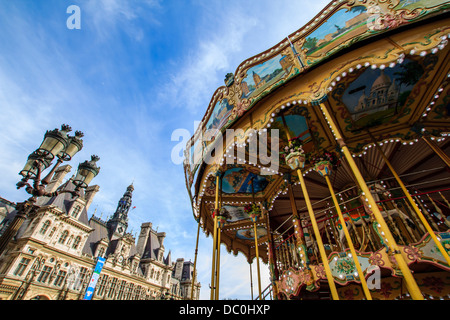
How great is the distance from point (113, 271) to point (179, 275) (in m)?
23.8

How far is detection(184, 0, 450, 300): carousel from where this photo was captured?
428cm

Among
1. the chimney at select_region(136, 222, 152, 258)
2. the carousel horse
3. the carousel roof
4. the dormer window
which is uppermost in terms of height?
the chimney at select_region(136, 222, 152, 258)

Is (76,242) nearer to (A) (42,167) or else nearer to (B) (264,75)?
(A) (42,167)

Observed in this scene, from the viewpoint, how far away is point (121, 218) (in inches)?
1593

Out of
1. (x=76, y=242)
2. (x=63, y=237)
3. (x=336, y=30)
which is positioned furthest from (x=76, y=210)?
(x=336, y=30)

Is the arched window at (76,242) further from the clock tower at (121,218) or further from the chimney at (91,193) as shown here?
the clock tower at (121,218)

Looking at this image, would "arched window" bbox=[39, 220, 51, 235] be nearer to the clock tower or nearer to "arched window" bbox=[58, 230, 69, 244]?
"arched window" bbox=[58, 230, 69, 244]

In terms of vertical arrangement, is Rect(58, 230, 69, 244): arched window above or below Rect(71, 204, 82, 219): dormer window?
below

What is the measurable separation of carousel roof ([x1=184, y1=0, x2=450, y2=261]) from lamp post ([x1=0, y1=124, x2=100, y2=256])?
4025 millimetres

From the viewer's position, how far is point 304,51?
5.29m

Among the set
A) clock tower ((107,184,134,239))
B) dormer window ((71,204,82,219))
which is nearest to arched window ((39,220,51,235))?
dormer window ((71,204,82,219))

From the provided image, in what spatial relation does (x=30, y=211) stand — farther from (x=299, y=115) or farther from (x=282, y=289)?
(x=299, y=115)

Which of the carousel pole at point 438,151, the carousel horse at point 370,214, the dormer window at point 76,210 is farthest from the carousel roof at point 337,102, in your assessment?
the dormer window at point 76,210
